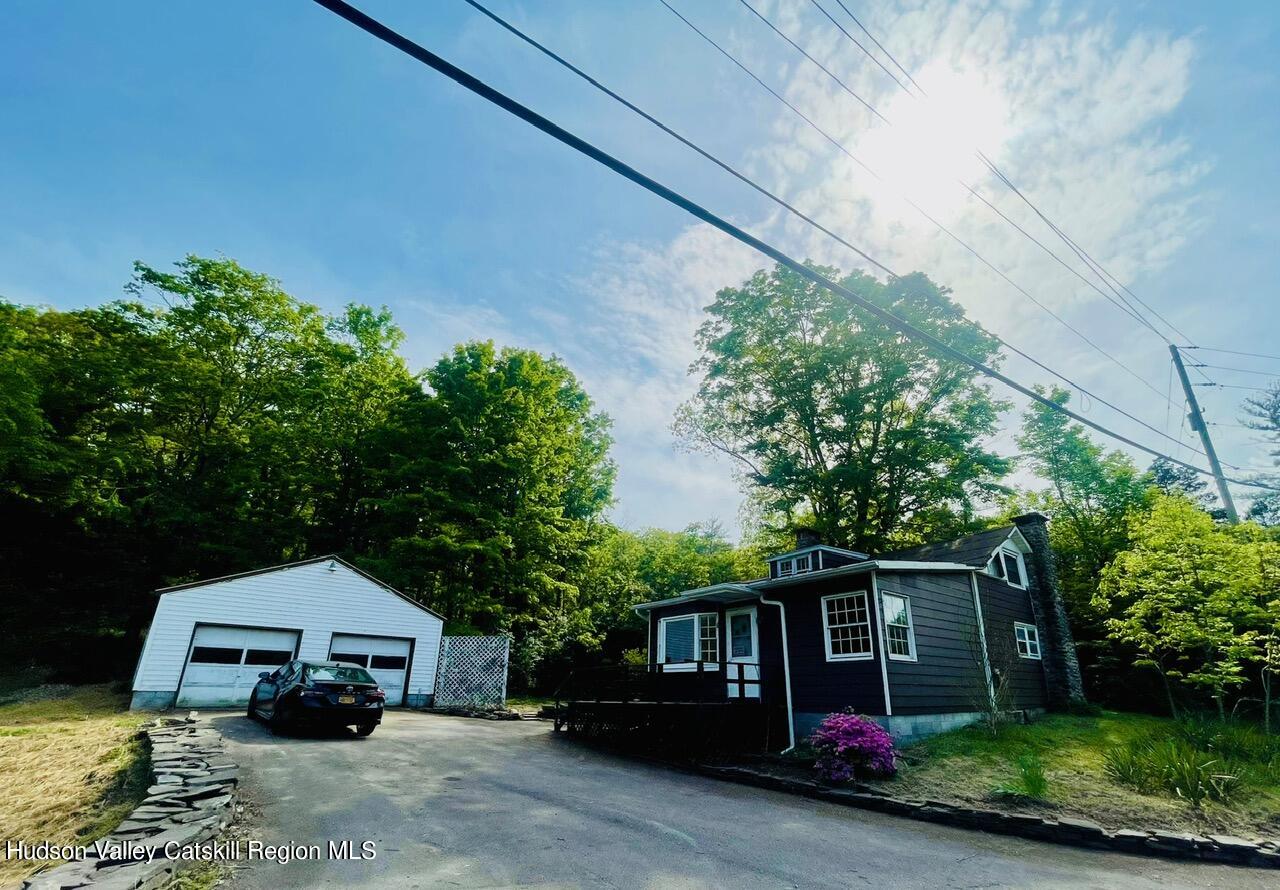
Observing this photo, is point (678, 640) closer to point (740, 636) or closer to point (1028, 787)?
point (740, 636)

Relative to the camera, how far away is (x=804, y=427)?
27.1 metres

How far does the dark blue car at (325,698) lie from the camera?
35.5 ft

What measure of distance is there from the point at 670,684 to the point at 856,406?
16777 mm

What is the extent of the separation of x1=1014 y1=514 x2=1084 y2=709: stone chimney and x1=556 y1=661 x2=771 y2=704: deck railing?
10557 millimetres

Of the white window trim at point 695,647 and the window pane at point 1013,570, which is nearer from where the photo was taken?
the white window trim at point 695,647

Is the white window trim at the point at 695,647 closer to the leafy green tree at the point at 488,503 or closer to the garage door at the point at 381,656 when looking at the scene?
the leafy green tree at the point at 488,503

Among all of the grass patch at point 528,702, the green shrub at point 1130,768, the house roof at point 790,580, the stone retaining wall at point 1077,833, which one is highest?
the house roof at point 790,580

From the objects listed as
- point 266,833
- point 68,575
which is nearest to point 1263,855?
point 266,833

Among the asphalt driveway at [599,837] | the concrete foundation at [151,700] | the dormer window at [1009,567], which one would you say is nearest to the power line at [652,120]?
the asphalt driveway at [599,837]

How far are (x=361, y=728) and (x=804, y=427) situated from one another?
22081 mm

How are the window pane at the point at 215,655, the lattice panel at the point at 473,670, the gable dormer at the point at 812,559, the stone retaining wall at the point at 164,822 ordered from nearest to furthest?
the stone retaining wall at the point at 164,822
the window pane at the point at 215,655
the gable dormer at the point at 812,559
the lattice panel at the point at 473,670

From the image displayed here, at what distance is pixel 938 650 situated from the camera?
44.0 feet

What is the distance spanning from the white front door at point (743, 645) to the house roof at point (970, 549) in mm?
6972

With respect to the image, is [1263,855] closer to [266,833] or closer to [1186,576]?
[1186,576]
